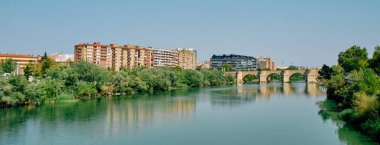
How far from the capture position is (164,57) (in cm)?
9362

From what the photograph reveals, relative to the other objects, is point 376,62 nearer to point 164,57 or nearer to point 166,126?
point 166,126

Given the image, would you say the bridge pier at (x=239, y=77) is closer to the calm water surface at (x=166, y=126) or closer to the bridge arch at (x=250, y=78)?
the bridge arch at (x=250, y=78)

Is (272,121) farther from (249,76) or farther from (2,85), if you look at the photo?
(249,76)

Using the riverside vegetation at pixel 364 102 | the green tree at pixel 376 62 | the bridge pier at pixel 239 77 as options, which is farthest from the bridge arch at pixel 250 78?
the riverside vegetation at pixel 364 102

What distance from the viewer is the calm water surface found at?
61.0 ft

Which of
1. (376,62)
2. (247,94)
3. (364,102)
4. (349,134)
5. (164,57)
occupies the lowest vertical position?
(349,134)

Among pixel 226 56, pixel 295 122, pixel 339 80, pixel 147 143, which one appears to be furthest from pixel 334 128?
pixel 226 56

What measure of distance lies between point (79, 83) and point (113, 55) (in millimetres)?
36736

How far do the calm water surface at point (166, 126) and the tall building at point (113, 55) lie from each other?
3879 cm

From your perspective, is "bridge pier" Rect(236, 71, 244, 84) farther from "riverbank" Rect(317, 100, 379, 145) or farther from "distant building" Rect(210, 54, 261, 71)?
"riverbank" Rect(317, 100, 379, 145)

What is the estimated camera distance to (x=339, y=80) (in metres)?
32.2

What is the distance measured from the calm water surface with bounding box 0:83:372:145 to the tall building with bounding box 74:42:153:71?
38787 mm

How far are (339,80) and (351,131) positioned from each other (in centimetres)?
1303

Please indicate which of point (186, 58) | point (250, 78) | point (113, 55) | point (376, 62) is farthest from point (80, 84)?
point (186, 58)
